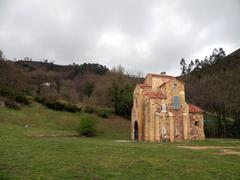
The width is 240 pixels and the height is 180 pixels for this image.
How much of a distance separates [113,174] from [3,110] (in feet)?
102

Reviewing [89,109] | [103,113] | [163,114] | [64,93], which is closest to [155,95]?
[163,114]

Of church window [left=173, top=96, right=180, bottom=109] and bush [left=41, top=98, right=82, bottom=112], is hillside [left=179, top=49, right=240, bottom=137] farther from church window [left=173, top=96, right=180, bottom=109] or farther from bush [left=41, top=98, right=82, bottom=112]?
bush [left=41, top=98, right=82, bottom=112]

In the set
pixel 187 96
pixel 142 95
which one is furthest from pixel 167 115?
pixel 187 96

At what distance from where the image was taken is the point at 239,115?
46.4 meters

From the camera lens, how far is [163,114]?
31.9 m

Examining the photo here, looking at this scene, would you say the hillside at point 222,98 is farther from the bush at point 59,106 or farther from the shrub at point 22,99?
the shrub at point 22,99

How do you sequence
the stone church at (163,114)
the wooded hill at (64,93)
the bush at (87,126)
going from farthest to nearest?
the wooded hill at (64,93)
the bush at (87,126)
the stone church at (163,114)

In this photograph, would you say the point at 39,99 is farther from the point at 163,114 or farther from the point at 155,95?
the point at 163,114

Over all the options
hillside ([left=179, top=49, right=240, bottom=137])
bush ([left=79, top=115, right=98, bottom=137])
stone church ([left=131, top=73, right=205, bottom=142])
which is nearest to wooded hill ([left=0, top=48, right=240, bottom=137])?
hillside ([left=179, top=49, right=240, bottom=137])

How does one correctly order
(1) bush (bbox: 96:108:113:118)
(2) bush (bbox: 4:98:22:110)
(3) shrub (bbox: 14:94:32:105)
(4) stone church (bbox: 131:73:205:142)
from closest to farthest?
(4) stone church (bbox: 131:73:205:142) → (2) bush (bbox: 4:98:22:110) → (3) shrub (bbox: 14:94:32:105) → (1) bush (bbox: 96:108:113:118)

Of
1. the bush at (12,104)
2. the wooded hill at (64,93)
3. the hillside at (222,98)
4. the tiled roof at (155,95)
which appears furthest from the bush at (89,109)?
the hillside at (222,98)

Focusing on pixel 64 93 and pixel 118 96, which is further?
pixel 64 93

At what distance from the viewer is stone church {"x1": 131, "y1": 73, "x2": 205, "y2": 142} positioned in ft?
104

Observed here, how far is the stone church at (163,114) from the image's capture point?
104 ft
